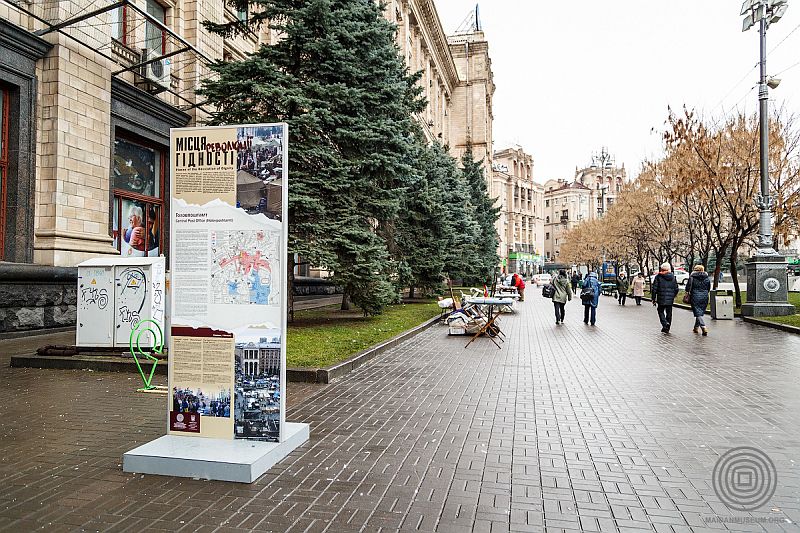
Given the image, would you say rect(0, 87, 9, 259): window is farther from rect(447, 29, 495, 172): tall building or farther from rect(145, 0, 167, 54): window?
rect(447, 29, 495, 172): tall building

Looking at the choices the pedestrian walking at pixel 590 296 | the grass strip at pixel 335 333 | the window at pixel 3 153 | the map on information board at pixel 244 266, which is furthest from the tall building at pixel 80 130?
the pedestrian walking at pixel 590 296

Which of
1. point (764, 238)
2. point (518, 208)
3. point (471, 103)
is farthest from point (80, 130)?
point (518, 208)

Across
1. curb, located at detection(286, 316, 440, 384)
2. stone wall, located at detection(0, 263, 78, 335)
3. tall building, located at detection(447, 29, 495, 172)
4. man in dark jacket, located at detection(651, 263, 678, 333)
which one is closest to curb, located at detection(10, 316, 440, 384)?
curb, located at detection(286, 316, 440, 384)

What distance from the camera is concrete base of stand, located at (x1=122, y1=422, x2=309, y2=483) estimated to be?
4.44 m

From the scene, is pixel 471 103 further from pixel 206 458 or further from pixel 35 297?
pixel 206 458

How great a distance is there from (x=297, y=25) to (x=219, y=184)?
1107 cm

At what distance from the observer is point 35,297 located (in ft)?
43.6

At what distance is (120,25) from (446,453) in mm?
17732

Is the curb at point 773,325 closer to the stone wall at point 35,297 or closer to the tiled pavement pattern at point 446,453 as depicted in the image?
the tiled pavement pattern at point 446,453

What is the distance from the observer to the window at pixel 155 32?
1881cm

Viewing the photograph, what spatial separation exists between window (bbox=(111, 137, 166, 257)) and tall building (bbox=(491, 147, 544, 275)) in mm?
83908

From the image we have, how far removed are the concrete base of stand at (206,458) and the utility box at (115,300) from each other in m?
5.93

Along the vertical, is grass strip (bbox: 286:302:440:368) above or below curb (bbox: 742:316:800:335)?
above

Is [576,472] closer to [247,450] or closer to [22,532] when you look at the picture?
[247,450]
